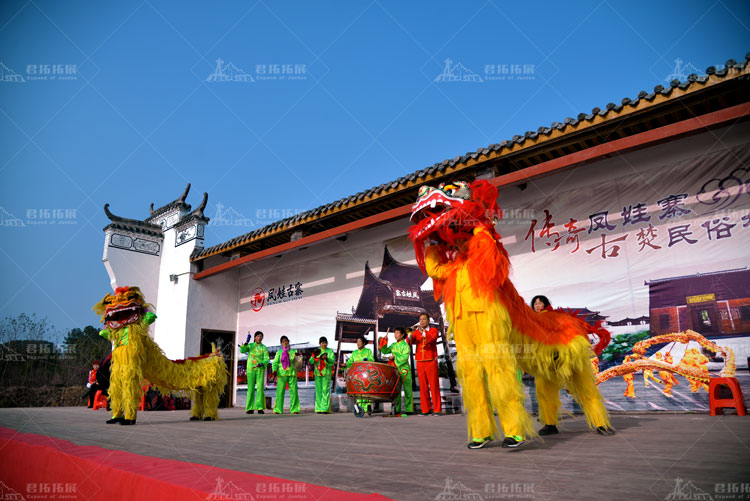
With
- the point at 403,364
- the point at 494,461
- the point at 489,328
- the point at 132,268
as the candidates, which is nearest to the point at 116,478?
the point at 494,461

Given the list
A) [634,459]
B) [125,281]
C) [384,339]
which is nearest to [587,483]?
[634,459]

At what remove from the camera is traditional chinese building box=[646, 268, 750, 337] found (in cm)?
538

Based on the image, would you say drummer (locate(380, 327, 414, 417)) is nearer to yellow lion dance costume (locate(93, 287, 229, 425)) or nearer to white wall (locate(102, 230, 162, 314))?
yellow lion dance costume (locate(93, 287, 229, 425))

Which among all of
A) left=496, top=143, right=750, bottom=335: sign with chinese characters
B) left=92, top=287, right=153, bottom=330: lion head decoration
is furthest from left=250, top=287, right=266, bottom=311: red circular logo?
left=496, top=143, right=750, bottom=335: sign with chinese characters

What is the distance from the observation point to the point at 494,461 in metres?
2.43

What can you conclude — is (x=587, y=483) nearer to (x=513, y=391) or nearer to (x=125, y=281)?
(x=513, y=391)

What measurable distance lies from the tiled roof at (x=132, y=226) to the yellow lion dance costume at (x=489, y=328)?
11223 mm

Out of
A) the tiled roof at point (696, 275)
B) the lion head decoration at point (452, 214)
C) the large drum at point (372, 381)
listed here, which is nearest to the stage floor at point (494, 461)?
the lion head decoration at point (452, 214)

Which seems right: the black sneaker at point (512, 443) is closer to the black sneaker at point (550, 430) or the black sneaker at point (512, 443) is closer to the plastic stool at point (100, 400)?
the black sneaker at point (550, 430)

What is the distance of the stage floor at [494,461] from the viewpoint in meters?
1.72

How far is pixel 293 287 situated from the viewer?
11156 millimetres

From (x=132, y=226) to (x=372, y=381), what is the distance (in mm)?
8952

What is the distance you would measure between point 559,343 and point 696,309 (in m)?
3.12

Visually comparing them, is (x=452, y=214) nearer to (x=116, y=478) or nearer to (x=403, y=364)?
(x=116, y=478)
